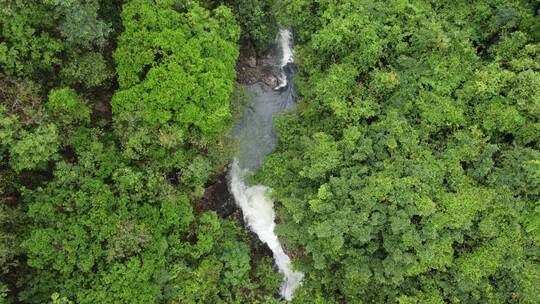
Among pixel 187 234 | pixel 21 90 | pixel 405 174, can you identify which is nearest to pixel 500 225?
pixel 405 174

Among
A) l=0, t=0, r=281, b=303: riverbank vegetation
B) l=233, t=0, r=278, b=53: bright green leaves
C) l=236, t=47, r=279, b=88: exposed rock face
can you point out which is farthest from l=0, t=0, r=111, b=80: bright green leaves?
l=236, t=47, r=279, b=88: exposed rock face

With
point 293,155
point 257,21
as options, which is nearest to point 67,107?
point 293,155

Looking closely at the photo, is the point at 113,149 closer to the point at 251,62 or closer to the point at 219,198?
the point at 219,198

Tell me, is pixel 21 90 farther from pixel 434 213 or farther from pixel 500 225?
pixel 500 225

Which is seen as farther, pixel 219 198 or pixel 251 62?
pixel 251 62

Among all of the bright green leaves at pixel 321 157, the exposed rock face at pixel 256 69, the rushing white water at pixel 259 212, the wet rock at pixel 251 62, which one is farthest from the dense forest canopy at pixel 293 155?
the wet rock at pixel 251 62

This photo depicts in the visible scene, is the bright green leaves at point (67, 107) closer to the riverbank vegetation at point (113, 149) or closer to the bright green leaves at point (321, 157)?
the riverbank vegetation at point (113, 149)

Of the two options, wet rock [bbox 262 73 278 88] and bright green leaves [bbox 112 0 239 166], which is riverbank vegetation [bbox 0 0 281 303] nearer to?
bright green leaves [bbox 112 0 239 166]
